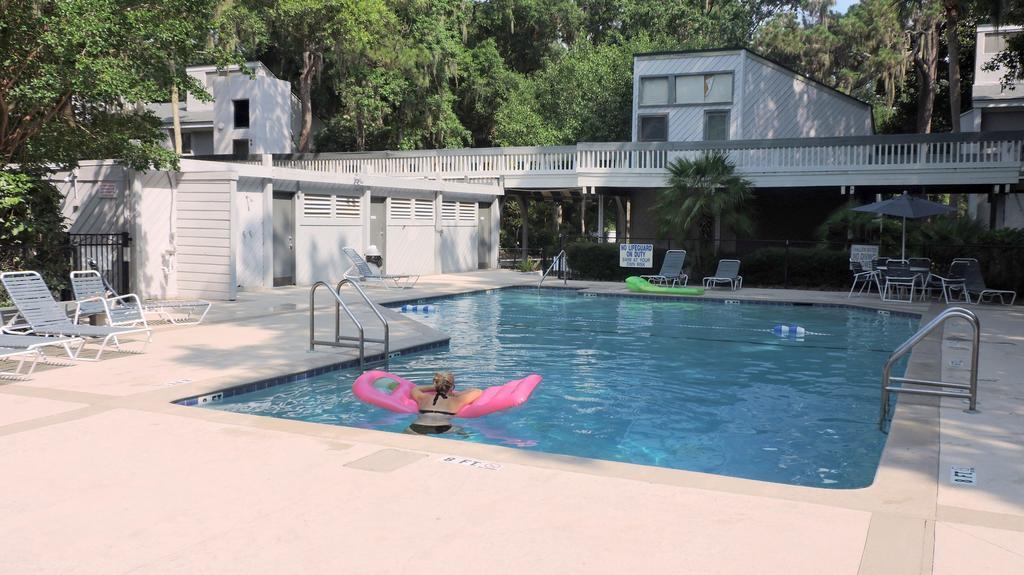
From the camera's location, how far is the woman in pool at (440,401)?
24.1 ft

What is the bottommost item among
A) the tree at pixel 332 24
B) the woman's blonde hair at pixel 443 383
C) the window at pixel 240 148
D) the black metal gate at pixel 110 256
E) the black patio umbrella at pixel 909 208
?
the woman's blonde hair at pixel 443 383

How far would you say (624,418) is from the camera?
8.41m

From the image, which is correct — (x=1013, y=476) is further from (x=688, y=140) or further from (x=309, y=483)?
(x=688, y=140)

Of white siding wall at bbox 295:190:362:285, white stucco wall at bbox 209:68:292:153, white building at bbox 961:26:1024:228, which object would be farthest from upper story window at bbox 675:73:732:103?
white stucco wall at bbox 209:68:292:153

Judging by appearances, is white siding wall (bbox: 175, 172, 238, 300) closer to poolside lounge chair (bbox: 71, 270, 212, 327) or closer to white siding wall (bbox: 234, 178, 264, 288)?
white siding wall (bbox: 234, 178, 264, 288)

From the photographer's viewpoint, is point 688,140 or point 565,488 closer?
point 565,488

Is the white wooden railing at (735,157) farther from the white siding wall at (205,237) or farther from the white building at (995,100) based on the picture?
the white siding wall at (205,237)

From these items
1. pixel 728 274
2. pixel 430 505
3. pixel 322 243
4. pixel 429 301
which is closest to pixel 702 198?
pixel 728 274

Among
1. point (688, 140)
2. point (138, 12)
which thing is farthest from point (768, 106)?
point (138, 12)

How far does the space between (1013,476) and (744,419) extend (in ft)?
10.2

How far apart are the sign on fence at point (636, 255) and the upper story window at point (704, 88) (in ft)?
23.9

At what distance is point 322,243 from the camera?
20.8m

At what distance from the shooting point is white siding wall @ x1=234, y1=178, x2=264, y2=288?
1803 cm

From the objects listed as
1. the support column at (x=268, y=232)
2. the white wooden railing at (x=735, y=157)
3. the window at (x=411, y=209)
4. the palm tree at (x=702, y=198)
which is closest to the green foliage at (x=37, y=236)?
the support column at (x=268, y=232)
